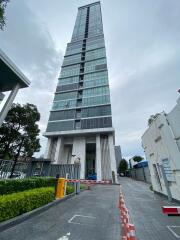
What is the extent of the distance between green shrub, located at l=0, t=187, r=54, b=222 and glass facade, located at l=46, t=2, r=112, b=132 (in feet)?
85.0

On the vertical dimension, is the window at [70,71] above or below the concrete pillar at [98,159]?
above

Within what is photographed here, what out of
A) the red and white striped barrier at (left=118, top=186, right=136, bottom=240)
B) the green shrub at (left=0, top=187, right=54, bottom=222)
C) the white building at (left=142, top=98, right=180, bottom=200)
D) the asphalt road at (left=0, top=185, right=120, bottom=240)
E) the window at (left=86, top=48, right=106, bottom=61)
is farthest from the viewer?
the window at (left=86, top=48, right=106, bottom=61)

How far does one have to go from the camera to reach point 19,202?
452 cm

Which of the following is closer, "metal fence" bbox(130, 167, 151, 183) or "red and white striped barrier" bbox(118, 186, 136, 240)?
"red and white striped barrier" bbox(118, 186, 136, 240)

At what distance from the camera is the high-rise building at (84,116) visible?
3117cm

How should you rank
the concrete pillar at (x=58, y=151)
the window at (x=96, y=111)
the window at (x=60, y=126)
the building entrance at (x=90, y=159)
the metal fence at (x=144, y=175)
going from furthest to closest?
the building entrance at (x=90, y=159), the window at (x=60, y=126), the window at (x=96, y=111), the concrete pillar at (x=58, y=151), the metal fence at (x=144, y=175)

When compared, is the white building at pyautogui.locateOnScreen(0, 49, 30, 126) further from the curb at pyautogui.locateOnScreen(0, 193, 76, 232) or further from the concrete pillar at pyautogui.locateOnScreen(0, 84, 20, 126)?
the curb at pyautogui.locateOnScreen(0, 193, 76, 232)

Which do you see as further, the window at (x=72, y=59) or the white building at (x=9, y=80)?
the window at (x=72, y=59)

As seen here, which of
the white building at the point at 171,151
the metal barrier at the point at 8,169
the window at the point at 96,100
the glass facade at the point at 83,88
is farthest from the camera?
the window at the point at 96,100

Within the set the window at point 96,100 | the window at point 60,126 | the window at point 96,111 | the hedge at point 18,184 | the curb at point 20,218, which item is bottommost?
the curb at point 20,218

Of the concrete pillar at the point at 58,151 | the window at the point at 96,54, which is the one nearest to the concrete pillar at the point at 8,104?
the concrete pillar at the point at 58,151

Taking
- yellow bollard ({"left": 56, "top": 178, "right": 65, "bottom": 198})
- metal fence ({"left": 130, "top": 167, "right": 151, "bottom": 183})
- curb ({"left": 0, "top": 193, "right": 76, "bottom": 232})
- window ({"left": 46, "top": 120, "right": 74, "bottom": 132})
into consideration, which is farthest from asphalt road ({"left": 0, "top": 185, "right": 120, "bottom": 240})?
window ({"left": 46, "top": 120, "right": 74, "bottom": 132})

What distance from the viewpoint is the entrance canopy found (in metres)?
8.44

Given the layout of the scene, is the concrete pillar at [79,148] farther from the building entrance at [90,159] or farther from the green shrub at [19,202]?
the green shrub at [19,202]
